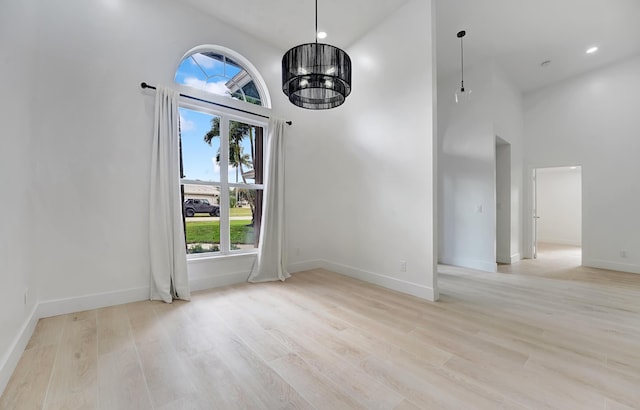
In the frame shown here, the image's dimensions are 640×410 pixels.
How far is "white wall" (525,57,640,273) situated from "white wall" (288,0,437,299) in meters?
4.39

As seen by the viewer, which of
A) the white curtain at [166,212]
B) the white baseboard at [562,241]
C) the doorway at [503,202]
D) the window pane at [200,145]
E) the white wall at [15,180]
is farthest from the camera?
the white baseboard at [562,241]

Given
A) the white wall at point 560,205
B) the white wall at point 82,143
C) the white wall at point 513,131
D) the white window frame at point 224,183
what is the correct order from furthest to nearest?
the white wall at point 560,205 < the white wall at point 513,131 < the white window frame at point 224,183 < the white wall at point 82,143

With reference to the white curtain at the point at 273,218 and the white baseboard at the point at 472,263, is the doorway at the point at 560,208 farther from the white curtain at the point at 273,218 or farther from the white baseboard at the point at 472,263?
the white curtain at the point at 273,218

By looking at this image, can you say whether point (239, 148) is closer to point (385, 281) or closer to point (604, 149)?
point (385, 281)

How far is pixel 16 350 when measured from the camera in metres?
1.75

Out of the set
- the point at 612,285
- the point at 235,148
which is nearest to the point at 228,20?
the point at 235,148

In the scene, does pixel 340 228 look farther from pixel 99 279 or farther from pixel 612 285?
pixel 612 285

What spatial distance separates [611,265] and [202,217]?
7.29 m

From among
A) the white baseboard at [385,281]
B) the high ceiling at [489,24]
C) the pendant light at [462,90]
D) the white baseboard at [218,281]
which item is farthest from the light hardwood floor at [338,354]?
the high ceiling at [489,24]

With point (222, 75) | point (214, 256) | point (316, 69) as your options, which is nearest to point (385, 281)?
point (214, 256)

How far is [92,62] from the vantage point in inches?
105

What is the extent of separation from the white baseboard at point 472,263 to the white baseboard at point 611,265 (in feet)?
6.80

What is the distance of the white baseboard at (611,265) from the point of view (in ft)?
14.6

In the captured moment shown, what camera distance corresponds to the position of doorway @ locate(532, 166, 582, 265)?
25.9 feet
